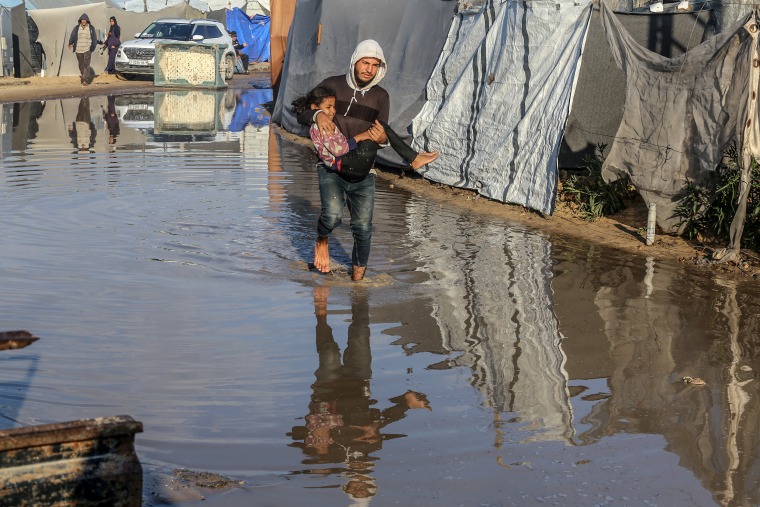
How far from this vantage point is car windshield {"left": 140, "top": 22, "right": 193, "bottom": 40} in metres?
32.2

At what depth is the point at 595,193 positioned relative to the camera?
35.9 feet

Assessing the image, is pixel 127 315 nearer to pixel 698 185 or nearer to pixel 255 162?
pixel 698 185

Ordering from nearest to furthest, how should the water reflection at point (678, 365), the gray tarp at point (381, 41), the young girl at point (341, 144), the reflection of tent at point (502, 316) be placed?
the water reflection at point (678, 365), the reflection of tent at point (502, 316), the young girl at point (341, 144), the gray tarp at point (381, 41)

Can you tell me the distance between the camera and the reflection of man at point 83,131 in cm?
1644

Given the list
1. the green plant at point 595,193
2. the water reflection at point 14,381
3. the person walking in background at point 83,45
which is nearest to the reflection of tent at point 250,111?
the person walking in background at point 83,45

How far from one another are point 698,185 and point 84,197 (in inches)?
243

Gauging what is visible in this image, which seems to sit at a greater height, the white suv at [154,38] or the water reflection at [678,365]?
the white suv at [154,38]

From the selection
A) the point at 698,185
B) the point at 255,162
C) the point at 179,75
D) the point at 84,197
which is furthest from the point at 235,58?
the point at 698,185

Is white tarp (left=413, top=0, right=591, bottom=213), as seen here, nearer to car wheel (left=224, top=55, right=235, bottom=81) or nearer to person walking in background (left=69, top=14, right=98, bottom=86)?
person walking in background (left=69, top=14, right=98, bottom=86)

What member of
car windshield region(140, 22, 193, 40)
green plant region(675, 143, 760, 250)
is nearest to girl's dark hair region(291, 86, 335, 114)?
green plant region(675, 143, 760, 250)

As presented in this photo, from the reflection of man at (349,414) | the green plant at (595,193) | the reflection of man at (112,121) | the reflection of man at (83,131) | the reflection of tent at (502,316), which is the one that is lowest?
the reflection of man at (349,414)

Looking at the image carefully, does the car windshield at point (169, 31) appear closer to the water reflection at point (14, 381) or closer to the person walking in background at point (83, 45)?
the person walking in background at point (83, 45)

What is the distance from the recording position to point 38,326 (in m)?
6.48

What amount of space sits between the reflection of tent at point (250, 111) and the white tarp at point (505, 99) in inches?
285
